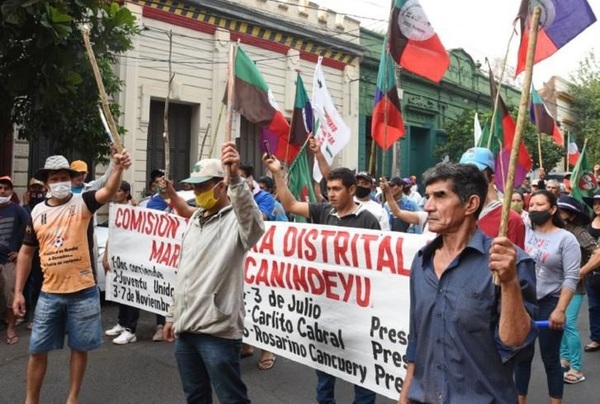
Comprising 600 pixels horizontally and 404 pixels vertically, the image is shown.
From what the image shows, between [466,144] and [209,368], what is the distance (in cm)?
2270

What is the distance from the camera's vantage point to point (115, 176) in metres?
3.88

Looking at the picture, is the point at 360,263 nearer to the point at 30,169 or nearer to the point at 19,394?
the point at 19,394

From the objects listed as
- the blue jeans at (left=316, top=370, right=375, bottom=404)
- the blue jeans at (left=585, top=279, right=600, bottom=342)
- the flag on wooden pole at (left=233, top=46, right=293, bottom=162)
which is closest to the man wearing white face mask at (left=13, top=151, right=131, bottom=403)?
the blue jeans at (left=316, top=370, right=375, bottom=404)

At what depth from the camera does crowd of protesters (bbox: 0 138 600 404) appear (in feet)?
6.66

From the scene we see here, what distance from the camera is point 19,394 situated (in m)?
4.64

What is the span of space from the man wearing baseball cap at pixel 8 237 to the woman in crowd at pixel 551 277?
209 inches

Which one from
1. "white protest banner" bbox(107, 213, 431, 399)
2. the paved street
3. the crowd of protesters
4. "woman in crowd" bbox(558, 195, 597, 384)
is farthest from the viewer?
"woman in crowd" bbox(558, 195, 597, 384)

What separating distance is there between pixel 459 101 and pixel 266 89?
23.3 m

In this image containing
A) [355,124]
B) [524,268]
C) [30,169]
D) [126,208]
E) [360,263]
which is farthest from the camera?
[355,124]

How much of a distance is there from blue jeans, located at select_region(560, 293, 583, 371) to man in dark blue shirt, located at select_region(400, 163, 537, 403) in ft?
10.3

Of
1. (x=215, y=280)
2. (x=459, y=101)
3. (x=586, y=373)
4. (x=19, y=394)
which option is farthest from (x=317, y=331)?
(x=459, y=101)

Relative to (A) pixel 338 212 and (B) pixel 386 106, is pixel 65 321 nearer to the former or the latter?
(A) pixel 338 212

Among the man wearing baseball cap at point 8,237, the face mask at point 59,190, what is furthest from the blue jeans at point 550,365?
the man wearing baseball cap at point 8,237

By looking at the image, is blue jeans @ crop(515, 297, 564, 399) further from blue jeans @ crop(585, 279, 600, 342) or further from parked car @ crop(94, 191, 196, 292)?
parked car @ crop(94, 191, 196, 292)
